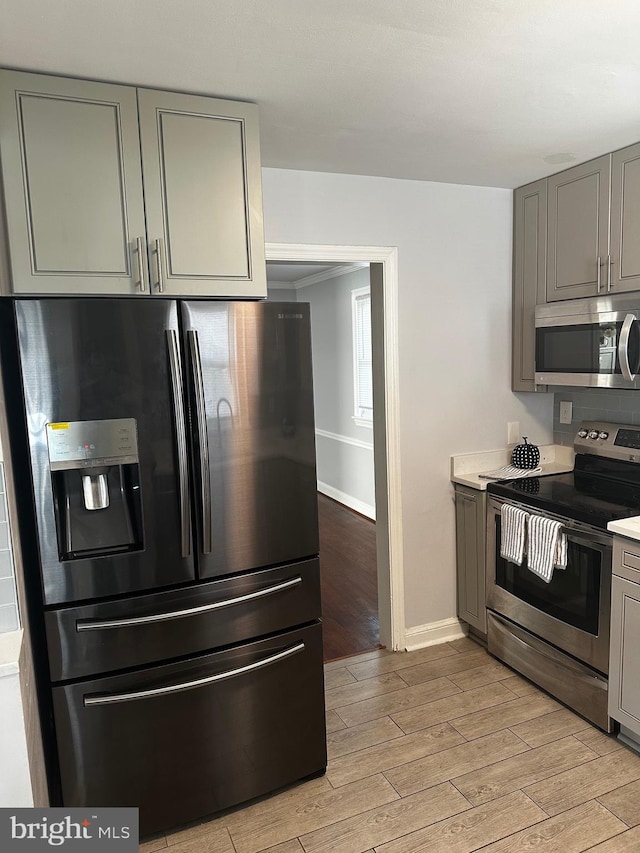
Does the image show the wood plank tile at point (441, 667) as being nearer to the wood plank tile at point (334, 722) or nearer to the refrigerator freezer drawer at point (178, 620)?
the wood plank tile at point (334, 722)

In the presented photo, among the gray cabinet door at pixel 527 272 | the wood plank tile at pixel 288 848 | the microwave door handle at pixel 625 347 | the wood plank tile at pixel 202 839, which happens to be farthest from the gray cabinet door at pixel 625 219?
the wood plank tile at pixel 202 839

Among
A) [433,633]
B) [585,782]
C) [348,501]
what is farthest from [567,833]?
[348,501]

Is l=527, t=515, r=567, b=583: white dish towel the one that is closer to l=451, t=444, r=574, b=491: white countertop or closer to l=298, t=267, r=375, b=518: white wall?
l=451, t=444, r=574, b=491: white countertop

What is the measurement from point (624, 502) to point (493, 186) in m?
1.77

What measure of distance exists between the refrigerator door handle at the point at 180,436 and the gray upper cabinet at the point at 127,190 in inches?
9.4

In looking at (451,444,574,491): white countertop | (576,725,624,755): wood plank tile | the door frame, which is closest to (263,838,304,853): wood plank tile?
(576,725,624,755): wood plank tile

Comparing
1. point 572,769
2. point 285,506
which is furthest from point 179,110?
point 572,769

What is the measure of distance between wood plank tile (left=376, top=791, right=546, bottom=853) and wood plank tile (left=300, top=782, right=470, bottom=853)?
3 cm

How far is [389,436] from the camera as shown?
3.17 meters

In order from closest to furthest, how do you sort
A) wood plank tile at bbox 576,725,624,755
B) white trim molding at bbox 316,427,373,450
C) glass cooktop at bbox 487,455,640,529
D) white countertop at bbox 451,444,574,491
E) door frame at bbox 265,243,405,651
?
wood plank tile at bbox 576,725,624,755
glass cooktop at bbox 487,455,640,529
door frame at bbox 265,243,405,651
white countertop at bbox 451,444,574,491
white trim molding at bbox 316,427,373,450

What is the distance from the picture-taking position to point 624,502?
2.68 meters

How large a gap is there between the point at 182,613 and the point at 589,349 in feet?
6.90

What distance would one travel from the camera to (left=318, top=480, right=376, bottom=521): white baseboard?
6.03m

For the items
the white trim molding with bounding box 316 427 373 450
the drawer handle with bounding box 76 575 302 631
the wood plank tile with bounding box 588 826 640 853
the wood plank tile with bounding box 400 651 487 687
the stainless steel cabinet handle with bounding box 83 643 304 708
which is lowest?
the wood plank tile with bounding box 400 651 487 687
